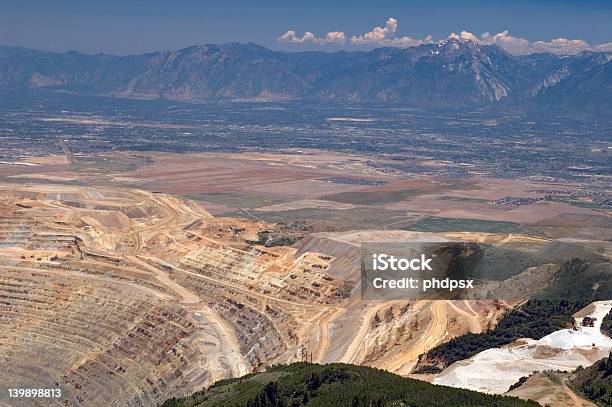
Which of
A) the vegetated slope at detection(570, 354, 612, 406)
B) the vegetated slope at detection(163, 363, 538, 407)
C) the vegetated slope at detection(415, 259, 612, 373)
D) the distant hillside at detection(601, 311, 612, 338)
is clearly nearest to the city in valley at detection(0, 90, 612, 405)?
the vegetated slope at detection(415, 259, 612, 373)

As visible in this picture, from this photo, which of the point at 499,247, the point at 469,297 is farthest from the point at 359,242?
the point at 469,297

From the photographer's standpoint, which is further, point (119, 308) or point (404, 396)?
point (119, 308)

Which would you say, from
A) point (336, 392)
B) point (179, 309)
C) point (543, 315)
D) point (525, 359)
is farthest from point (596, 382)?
point (179, 309)

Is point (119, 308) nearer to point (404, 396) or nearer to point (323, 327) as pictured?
point (323, 327)

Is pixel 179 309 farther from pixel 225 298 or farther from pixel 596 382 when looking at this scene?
pixel 596 382

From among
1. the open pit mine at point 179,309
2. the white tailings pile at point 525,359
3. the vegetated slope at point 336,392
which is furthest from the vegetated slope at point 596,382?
the open pit mine at point 179,309

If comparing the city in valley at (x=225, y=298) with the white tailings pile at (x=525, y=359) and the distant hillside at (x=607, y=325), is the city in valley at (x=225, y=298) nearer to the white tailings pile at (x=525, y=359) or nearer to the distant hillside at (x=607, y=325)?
the white tailings pile at (x=525, y=359)
